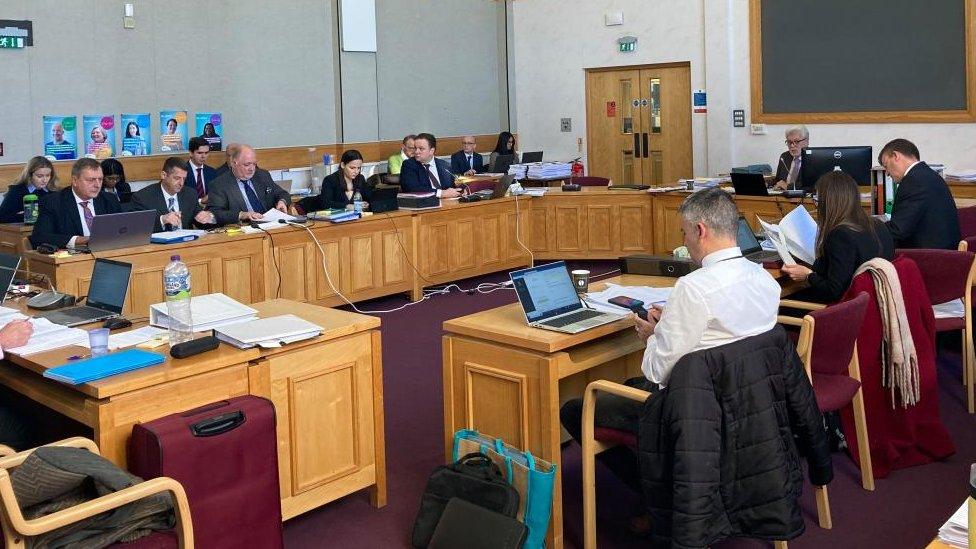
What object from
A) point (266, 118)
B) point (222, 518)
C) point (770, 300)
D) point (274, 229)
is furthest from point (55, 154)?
point (770, 300)

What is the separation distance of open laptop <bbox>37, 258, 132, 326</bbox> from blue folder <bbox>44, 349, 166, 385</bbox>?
764mm

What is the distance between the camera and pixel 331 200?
8.74 m

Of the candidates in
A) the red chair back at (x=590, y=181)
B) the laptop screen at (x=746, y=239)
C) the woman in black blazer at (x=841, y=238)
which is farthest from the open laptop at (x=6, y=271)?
the red chair back at (x=590, y=181)

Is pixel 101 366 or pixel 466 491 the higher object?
pixel 101 366

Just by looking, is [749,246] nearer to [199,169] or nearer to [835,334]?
[835,334]

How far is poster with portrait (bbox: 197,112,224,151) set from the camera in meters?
10.5

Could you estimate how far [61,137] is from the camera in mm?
9547

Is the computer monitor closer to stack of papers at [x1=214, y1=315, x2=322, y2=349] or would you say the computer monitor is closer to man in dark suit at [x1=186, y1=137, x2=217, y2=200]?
stack of papers at [x1=214, y1=315, x2=322, y2=349]

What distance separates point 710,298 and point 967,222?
4499 millimetres

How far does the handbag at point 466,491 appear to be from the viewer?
3.53m

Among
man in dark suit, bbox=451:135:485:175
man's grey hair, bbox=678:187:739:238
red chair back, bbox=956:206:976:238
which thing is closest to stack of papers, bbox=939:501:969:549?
man's grey hair, bbox=678:187:739:238

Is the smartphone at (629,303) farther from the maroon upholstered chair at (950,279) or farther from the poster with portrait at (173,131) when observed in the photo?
the poster with portrait at (173,131)

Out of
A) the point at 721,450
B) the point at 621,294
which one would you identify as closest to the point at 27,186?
the point at 621,294

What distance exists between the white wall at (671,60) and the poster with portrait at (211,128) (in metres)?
4.68
